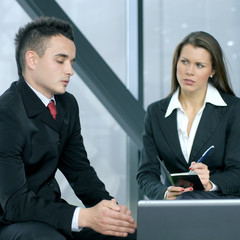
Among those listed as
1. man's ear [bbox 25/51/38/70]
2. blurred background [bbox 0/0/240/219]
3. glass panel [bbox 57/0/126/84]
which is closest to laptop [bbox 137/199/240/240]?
man's ear [bbox 25/51/38/70]

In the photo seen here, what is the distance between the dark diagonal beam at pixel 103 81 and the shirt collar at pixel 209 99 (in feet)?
2.05

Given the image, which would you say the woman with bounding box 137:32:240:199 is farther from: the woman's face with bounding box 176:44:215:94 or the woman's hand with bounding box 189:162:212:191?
the woman's hand with bounding box 189:162:212:191

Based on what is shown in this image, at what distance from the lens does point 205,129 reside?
219 centimetres

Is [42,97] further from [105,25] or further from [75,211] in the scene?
[105,25]

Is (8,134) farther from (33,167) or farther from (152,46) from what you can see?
(152,46)

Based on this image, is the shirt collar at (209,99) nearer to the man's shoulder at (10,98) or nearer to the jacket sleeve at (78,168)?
the jacket sleeve at (78,168)

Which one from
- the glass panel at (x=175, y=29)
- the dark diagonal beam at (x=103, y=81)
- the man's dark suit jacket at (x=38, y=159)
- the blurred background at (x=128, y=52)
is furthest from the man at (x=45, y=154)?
the glass panel at (x=175, y=29)

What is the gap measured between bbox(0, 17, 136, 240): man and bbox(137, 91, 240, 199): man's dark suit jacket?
459 mm

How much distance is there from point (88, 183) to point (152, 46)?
1.72 m

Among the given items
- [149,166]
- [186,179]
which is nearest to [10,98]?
[186,179]

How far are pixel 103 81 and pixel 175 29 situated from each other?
2.78 ft

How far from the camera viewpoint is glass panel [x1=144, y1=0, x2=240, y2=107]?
331cm

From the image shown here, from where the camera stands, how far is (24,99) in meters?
1.69

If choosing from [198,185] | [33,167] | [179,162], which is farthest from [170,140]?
[33,167]
